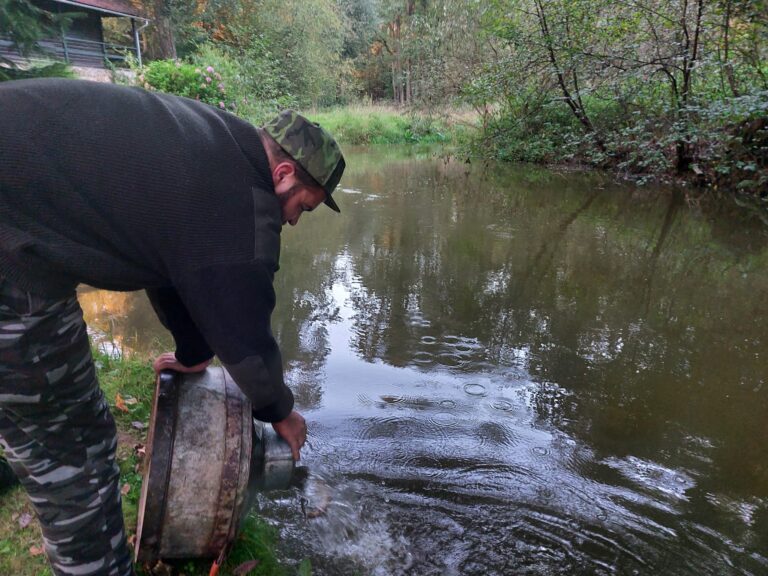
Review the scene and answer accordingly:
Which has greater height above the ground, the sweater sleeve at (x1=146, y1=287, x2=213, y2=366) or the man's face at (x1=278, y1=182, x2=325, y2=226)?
the man's face at (x1=278, y1=182, x2=325, y2=226)

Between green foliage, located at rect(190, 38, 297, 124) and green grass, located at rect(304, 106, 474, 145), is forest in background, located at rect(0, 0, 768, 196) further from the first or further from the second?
green grass, located at rect(304, 106, 474, 145)

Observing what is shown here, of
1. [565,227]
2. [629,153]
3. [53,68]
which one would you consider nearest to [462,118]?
[629,153]

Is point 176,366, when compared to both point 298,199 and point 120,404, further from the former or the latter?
point 120,404

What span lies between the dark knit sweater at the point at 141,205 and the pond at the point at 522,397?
152 centimetres

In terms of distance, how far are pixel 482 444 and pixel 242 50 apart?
90.8 ft

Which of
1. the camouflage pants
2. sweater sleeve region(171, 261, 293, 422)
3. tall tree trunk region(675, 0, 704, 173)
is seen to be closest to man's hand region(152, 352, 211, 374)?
the camouflage pants

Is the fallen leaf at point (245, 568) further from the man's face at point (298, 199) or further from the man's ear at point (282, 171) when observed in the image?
the man's ear at point (282, 171)

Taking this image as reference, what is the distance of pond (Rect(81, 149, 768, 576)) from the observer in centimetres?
275

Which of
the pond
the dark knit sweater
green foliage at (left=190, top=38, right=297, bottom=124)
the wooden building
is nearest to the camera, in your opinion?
the dark knit sweater

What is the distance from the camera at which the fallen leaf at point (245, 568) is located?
2.27 meters

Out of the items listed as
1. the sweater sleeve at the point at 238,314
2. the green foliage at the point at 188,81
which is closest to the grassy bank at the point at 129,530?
the sweater sleeve at the point at 238,314

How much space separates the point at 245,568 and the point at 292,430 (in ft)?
2.19

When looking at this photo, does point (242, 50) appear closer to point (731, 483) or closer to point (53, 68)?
point (53, 68)

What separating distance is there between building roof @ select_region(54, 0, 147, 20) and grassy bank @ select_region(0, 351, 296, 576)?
23.1m
